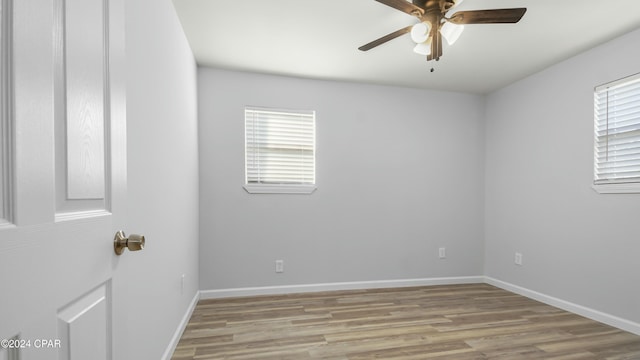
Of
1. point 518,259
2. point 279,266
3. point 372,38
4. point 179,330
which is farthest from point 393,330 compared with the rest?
point 372,38

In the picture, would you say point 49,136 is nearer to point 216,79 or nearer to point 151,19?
point 151,19

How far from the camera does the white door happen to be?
18.6 inches

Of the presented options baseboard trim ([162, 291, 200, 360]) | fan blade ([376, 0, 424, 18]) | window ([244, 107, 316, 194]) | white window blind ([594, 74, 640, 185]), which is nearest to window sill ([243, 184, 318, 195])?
window ([244, 107, 316, 194])

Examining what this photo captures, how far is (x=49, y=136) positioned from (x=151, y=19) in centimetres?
136

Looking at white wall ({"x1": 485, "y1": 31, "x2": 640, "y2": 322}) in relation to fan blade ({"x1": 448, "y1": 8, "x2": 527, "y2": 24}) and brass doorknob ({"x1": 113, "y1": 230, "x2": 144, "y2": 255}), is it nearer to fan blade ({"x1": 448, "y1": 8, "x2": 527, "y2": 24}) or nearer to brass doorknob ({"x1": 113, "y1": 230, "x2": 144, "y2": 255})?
fan blade ({"x1": 448, "y1": 8, "x2": 527, "y2": 24})

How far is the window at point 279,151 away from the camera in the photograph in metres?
3.30

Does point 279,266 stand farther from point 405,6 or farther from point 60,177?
point 60,177

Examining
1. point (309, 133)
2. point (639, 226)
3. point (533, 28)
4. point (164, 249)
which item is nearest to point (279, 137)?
point (309, 133)

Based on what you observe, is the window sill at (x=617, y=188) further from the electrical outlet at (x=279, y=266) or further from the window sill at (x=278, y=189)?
the electrical outlet at (x=279, y=266)

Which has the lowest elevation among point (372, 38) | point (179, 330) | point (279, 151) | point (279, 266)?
point (179, 330)

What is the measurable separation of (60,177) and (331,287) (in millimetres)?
3165

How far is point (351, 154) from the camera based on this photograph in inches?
140

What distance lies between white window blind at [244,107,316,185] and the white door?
244 cm

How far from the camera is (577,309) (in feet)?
9.13
